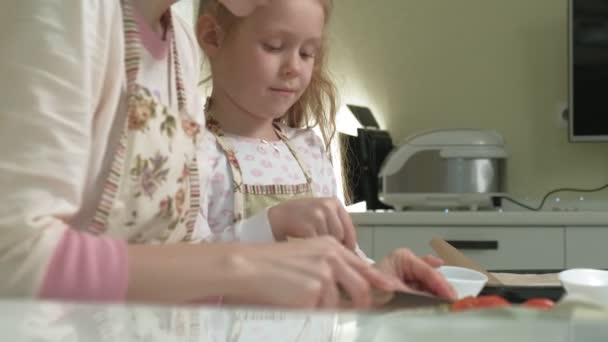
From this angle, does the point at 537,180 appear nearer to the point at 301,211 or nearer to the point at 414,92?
the point at 414,92

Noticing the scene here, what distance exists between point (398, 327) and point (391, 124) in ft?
7.00

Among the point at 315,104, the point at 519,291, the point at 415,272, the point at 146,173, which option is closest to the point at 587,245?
the point at 315,104

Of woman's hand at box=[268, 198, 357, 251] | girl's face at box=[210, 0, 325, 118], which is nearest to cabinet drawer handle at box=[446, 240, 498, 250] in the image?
girl's face at box=[210, 0, 325, 118]

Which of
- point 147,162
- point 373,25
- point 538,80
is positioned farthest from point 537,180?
point 147,162

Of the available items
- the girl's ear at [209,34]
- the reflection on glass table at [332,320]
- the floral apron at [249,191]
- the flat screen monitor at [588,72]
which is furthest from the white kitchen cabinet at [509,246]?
the reflection on glass table at [332,320]

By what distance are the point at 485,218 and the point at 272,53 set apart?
106 cm

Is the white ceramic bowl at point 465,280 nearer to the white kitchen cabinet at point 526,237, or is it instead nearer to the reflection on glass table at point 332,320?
the reflection on glass table at point 332,320

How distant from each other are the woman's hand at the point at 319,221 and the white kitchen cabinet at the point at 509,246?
1.26 meters

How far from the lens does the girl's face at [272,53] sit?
98 cm

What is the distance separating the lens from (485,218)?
1.87 meters

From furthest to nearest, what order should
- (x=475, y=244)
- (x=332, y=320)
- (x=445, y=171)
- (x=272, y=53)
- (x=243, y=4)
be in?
1. (x=445, y=171)
2. (x=475, y=244)
3. (x=272, y=53)
4. (x=243, y=4)
5. (x=332, y=320)

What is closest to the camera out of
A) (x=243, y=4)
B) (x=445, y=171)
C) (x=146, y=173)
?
(x=146, y=173)

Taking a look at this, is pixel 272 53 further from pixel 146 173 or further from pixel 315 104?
pixel 146 173

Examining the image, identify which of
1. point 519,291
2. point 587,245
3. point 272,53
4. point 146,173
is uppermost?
point 272,53
